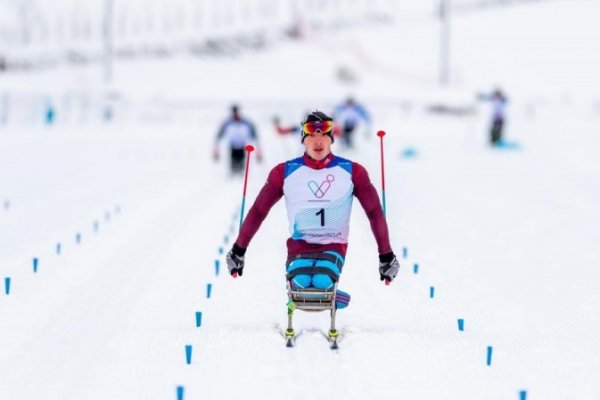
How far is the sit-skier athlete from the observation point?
17.4 feet

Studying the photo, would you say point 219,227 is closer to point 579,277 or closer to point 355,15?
point 579,277

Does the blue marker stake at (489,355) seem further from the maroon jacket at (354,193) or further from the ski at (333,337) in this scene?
the ski at (333,337)

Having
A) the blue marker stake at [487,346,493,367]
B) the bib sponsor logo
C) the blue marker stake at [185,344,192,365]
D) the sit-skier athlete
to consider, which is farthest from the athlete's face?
the blue marker stake at [487,346,493,367]

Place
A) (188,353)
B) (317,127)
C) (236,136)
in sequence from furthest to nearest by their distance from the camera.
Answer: (236,136) < (317,127) < (188,353)

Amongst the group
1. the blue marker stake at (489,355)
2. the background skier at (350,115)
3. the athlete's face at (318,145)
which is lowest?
the blue marker stake at (489,355)

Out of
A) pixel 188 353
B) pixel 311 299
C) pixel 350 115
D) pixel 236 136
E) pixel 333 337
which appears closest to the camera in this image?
pixel 188 353

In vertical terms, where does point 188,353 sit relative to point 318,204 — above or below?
below

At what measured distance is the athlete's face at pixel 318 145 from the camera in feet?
17.3

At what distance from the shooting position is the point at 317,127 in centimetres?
525

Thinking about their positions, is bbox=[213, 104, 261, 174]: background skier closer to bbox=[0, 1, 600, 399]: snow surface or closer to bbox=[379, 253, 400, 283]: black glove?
bbox=[0, 1, 600, 399]: snow surface

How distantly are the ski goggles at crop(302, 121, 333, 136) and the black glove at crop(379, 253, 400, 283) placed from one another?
0.92m

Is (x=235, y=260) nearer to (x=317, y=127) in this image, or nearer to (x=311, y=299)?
(x=311, y=299)

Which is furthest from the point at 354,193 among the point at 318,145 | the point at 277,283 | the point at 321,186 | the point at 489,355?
the point at 277,283

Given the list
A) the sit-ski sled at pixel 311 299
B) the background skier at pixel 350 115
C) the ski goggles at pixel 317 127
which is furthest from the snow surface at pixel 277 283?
the ski goggles at pixel 317 127
